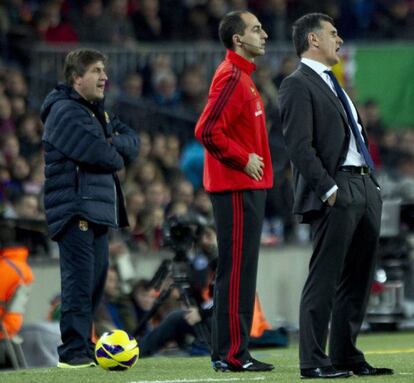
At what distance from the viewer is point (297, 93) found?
981cm

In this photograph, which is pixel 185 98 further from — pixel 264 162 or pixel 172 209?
pixel 264 162

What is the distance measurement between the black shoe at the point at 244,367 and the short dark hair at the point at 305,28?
77.7 inches

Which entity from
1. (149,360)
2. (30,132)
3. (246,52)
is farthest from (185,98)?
(246,52)

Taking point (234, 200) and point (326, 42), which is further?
point (234, 200)

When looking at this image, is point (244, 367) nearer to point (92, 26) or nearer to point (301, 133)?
point (301, 133)

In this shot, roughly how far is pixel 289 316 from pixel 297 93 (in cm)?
885

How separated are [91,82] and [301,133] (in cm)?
228

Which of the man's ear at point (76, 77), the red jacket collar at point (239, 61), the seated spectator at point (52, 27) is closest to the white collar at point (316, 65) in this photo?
the red jacket collar at point (239, 61)

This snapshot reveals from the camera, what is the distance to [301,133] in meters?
9.72

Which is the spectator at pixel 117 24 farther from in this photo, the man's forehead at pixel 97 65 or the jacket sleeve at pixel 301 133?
the jacket sleeve at pixel 301 133

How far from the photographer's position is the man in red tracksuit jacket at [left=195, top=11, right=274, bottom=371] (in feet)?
34.4

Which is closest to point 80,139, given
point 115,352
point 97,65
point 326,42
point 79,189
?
point 79,189

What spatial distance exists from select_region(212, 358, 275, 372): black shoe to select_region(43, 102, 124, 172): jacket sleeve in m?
1.62

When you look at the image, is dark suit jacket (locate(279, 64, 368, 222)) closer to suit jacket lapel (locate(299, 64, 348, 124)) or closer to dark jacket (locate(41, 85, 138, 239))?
suit jacket lapel (locate(299, 64, 348, 124))
